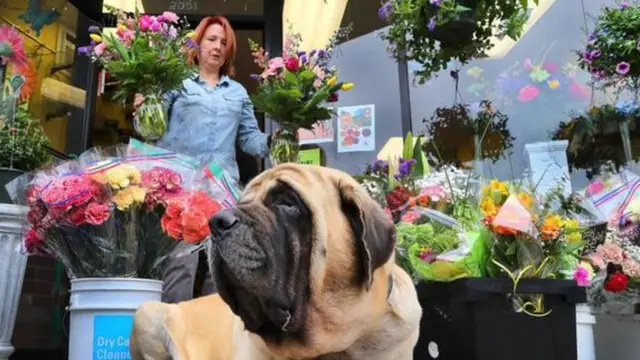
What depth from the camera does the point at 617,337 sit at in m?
3.63

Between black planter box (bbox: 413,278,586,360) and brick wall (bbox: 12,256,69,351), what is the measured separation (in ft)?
9.11

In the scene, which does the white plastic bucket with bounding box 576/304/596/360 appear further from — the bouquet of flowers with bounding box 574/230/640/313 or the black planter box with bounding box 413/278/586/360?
the black planter box with bounding box 413/278/586/360

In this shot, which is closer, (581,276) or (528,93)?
(581,276)

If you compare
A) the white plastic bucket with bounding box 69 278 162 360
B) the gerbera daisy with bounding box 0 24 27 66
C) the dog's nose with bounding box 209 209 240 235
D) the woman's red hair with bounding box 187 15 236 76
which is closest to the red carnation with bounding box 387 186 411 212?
the white plastic bucket with bounding box 69 278 162 360

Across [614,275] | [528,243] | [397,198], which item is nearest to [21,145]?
[397,198]

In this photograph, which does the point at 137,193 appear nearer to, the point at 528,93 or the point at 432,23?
the point at 432,23

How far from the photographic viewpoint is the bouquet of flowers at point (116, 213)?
267 cm

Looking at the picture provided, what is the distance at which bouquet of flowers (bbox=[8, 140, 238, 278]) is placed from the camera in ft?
8.75

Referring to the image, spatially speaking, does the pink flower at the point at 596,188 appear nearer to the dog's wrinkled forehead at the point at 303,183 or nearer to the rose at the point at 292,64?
the rose at the point at 292,64

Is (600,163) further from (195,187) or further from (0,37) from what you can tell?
(0,37)

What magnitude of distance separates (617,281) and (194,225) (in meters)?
2.08

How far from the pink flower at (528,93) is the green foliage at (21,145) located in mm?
3528

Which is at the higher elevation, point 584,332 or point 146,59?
point 146,59

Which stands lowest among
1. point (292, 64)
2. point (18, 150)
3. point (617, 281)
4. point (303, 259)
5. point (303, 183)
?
point (617, 281)
